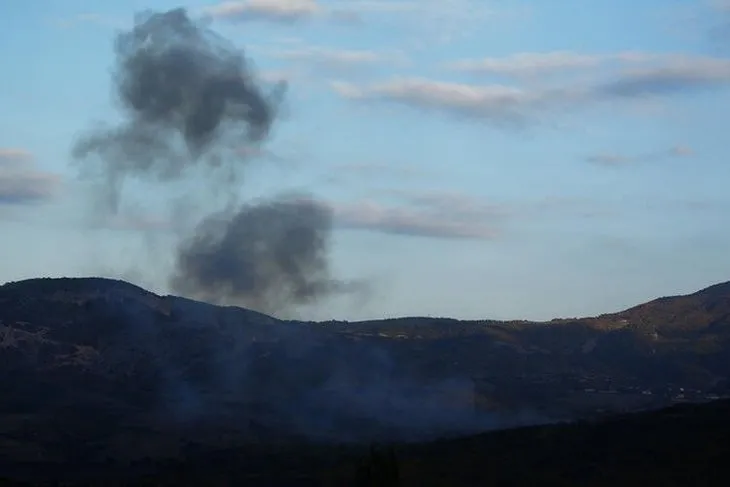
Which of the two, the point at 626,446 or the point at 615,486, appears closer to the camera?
the point at 615,486

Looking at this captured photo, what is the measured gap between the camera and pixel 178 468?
196m

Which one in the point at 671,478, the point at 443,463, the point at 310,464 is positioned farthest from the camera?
the point at 310,464

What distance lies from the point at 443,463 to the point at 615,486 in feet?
89.7

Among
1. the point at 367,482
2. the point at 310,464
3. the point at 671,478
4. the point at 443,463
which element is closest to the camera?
the point at 367,482

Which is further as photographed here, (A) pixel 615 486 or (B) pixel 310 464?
(B) pixel 310 464

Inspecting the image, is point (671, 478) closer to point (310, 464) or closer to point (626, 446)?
point (626, 446)

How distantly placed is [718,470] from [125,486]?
7835cm

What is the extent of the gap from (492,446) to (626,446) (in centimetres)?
2033

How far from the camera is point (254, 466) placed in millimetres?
194250

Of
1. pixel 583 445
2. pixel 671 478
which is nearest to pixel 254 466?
pixel 583 445

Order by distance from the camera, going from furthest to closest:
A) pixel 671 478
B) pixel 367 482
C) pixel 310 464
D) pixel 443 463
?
pixel 310 464
pixel 443 463
pixel 671 478
pixel 367 482

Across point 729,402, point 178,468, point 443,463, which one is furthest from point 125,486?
point 729,402

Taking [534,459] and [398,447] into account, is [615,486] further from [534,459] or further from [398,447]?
[398,447]

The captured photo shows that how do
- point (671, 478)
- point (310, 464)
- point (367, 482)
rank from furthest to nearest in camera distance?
point (310, 464), point (671, 478), point (367, 482)
